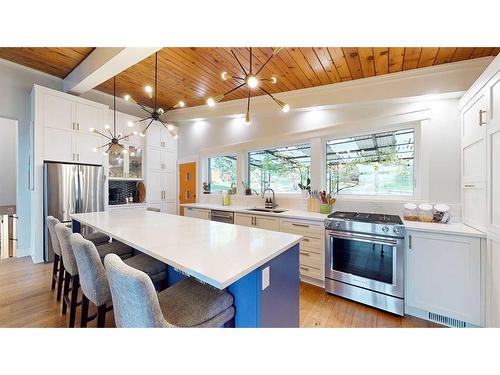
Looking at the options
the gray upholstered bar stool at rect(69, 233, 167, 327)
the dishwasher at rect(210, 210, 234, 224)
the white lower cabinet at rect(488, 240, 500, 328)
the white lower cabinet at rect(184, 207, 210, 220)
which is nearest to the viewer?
the gray upholstered bar stool at rect(69, 233, 167, 327)

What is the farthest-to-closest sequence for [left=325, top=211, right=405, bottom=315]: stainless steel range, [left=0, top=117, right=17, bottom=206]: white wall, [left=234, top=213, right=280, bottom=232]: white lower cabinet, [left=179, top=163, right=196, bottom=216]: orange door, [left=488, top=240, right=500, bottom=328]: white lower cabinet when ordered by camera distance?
1. [left=179, top=163, right=196, bottom=216]: orange door
2. [left=0, top=117, right=17, bottom=206]: white wall
3. [left=234, top=213, right=280, bottom=232]: white lower cabinet
4. [left=325, top=211, right=405, bottom=315]: stainless steel range
5. [left=488, top=240, right=500, bottom=328]: white lower cabinet

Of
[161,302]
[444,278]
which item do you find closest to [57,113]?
[161,302]

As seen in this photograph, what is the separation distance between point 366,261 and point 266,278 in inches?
64.6

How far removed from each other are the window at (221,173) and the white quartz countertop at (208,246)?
2724mm

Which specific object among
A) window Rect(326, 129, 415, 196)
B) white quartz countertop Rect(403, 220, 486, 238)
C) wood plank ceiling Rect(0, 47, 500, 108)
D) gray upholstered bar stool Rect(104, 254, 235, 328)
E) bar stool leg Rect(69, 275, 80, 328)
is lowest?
bar stool leg Rect(69, 275, 80, 328)

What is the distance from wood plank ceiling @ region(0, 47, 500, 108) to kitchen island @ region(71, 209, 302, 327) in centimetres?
211

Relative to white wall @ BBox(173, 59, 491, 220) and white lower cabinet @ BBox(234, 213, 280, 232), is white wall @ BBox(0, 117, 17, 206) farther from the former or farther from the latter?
white lower cabinet @ BBox(234, 213, 280, 232)

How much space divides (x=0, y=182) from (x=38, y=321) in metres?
4.24

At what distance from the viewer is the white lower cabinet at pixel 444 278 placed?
5.84 ft

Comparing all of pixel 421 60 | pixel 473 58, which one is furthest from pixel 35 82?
pixel 473 58

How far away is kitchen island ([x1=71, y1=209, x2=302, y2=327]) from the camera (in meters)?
1.01

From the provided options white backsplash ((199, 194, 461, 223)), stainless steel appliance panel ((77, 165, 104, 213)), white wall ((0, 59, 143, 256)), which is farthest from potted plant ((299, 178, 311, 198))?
white wall ((0, 59, 143, 256))

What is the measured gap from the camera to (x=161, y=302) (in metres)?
1.13
